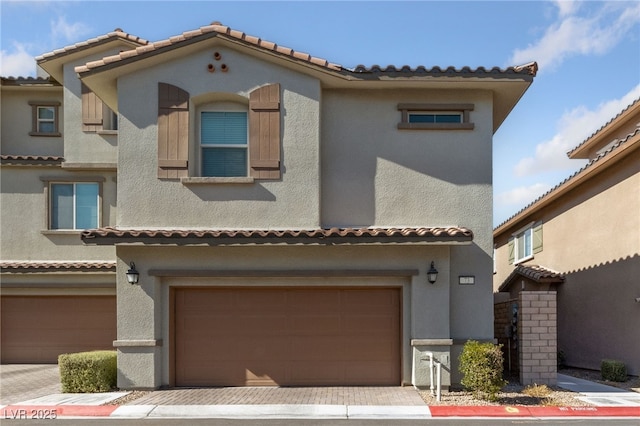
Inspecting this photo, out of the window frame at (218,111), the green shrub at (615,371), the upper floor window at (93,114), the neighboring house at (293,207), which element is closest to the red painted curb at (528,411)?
the neighboring house at (293,207)

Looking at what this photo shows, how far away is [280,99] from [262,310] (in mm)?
4508

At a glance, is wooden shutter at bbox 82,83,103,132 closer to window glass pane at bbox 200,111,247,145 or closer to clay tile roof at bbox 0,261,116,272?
clay tile roof at bbox 0,261,116,272

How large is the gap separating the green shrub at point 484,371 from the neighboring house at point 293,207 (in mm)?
872

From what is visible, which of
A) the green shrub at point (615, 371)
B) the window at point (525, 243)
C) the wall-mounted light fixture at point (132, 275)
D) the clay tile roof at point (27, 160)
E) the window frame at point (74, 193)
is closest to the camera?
the wall-mounted light fixture at point (132, 275)

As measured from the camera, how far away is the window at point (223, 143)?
11.9 metres

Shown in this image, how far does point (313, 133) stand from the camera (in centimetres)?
1166

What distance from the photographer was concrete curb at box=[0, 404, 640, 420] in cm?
945

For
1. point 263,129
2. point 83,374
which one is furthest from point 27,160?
point 263,129

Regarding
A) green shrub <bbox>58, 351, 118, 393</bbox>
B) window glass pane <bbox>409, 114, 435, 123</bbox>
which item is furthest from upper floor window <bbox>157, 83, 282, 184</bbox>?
green shrub <bbox>58, 351, 118, 393</bbox>

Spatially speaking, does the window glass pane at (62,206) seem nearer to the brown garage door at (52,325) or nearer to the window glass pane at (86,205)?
the window glass pane at (86,205)

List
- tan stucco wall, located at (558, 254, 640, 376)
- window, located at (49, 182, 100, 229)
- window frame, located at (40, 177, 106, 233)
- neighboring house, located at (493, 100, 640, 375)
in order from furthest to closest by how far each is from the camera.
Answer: window, located at (49, 182, 100, 229) → window frame, located at (40, 177, 106, 233) → neighboring house, located at (493, 100, 640, 375) → tan stucco wall, located at (558, 254, 640, 376)

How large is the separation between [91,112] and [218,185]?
7397 mm

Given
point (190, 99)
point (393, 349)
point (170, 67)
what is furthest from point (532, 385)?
point (170, 67)

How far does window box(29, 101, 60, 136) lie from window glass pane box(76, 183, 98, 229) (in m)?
2.77
